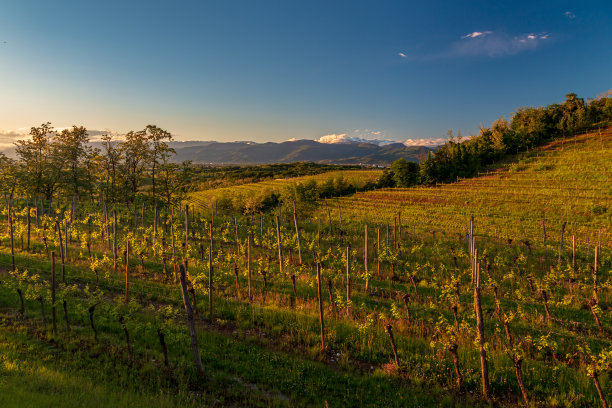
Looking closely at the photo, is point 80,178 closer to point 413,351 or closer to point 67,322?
point 67,322

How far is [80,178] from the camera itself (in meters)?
32.7

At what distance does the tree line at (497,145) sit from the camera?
6956cm

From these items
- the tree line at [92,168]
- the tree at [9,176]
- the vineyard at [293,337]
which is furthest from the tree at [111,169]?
the vineyard at [293,337]

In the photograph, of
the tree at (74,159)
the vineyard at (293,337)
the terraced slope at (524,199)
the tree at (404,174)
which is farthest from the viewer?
the tree at (404,174)

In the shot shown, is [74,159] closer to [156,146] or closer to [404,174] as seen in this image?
[156,146]

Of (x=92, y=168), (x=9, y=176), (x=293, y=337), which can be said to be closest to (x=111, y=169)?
(x=92, y=168)

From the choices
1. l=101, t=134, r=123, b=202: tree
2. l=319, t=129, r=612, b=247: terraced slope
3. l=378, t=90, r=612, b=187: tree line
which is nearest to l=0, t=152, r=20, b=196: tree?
l=101, t=134, r=123, b=202: tree

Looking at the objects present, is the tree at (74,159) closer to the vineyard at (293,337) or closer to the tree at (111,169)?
the tree at (111,169)

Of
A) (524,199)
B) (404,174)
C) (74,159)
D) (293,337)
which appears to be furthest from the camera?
(404,174)

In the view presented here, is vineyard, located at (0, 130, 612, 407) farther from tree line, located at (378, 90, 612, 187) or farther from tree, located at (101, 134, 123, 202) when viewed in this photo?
tree line, located at (378, 90, 612, 187)

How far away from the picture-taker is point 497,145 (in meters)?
73.4

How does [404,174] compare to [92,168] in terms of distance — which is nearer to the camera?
[92,168]

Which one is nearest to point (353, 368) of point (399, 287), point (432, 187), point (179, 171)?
point (399, 287)

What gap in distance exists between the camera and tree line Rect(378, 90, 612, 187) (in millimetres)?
69562
